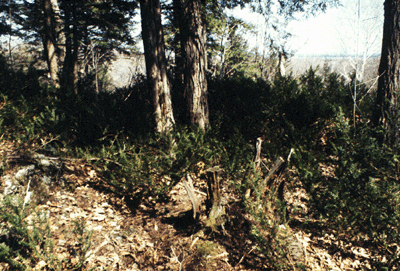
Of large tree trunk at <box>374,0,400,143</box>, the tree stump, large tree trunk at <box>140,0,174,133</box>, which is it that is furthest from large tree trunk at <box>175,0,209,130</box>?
large tree trunk at <box>374,0,400,143</box>

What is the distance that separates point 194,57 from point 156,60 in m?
0.84

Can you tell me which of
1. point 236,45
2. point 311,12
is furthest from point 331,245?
point 236,45

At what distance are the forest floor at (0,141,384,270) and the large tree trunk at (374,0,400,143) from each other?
2.66 m

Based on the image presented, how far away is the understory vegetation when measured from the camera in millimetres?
3330

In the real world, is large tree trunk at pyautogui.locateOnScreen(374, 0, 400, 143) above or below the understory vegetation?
above

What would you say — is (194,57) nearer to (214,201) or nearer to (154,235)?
(214,201)

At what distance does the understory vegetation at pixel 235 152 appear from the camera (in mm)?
3330

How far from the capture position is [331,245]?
402 cm

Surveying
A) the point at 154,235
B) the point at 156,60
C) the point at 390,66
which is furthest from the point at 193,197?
the point at 390,66

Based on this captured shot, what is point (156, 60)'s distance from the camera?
5.38 metres

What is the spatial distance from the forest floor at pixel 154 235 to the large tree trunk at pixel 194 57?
1.98 metres

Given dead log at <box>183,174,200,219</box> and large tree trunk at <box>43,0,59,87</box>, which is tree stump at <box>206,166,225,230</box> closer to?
dead log at <box>183,174,200,219</box>

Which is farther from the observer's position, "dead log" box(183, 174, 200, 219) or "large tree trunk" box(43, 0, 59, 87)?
"large tree trunk" box(43, 0, 59, 87)

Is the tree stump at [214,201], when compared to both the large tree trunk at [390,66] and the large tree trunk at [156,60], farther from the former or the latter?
the large tree trunk at [390,66]
